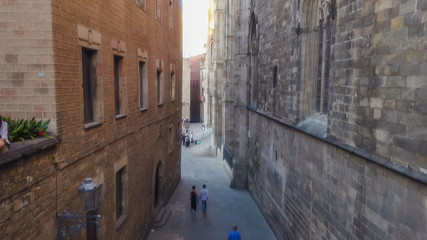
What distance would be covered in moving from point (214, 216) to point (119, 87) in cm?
760

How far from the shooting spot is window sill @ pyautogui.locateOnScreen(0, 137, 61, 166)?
4.17 m

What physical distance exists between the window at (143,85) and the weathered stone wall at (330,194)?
14.5 feet

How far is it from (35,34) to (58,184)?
227 centimetres

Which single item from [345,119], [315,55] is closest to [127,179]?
[345,119]

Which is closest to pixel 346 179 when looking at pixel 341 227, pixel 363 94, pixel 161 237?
pixel 341 227

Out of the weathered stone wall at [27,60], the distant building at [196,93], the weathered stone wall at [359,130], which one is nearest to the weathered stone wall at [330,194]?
the weathered stone wall at [359,130]

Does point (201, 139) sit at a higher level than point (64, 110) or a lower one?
lower

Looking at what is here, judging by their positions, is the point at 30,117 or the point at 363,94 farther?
the point at 363,94

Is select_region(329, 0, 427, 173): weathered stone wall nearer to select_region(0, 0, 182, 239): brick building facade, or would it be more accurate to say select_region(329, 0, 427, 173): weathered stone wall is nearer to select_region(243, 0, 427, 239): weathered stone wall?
select_region(243, 0, 427, 239): weathered stone wall

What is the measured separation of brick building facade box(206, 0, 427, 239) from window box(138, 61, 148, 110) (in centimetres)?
436

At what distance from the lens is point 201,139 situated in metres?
38.8

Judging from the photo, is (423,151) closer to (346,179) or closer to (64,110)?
(346,179)

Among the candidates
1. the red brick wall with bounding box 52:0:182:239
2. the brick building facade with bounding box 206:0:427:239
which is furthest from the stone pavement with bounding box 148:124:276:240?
the red brick wall with bounding box 52:0:182:239

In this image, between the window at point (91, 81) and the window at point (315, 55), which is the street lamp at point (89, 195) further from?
the window at point (315, 55)
